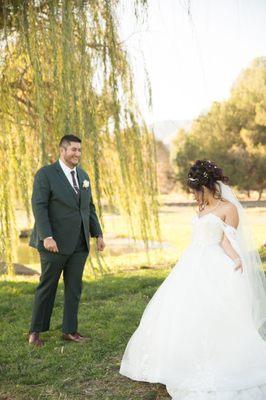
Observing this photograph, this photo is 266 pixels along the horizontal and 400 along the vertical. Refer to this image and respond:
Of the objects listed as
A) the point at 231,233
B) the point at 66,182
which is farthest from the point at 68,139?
the point at 231,233

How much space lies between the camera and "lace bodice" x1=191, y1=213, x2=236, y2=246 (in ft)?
12.1

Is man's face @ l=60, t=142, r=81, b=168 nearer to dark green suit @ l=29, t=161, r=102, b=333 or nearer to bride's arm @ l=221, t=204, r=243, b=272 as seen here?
dark green suit @ l=29, t=161, r=102, b=333

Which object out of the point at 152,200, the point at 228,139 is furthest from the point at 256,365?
the point at 228,139

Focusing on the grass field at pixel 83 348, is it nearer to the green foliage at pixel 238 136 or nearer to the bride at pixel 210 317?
the bride at pixel 210 317

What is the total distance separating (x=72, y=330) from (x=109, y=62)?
3085 mm

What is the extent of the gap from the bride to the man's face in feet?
Result: 3.39

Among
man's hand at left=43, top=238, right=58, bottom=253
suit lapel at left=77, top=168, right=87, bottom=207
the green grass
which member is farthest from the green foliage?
man's hand at left=43, top=238, right=58, bottom=253

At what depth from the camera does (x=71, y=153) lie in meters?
4.36

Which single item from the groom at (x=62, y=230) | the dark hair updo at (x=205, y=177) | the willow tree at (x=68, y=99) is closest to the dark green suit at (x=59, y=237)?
the groom at (x=62, y=230)

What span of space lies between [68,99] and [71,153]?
5.24 ft

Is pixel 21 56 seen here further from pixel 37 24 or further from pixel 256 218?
pixel 256 218

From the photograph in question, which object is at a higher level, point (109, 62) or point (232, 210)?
point (109, 62)

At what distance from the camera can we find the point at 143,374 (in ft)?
11.4

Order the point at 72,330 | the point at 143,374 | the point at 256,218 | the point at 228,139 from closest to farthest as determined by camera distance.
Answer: the point at 143,374
the point at 72,330
the point at 256,218
the point at 228,139
